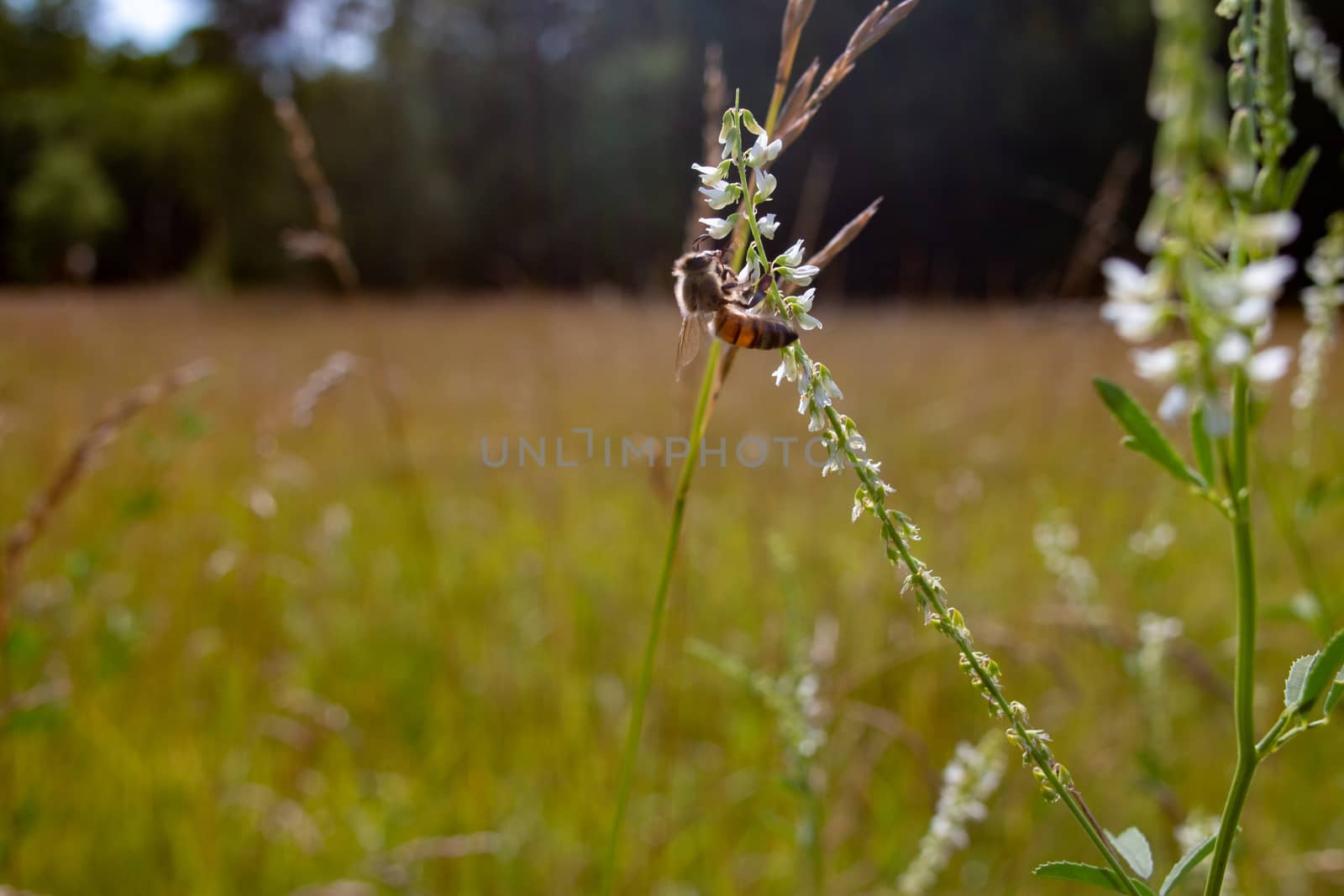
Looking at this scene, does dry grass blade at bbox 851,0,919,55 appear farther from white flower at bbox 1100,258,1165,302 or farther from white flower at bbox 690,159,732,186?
white flower at bbox 1100,258,1165,302

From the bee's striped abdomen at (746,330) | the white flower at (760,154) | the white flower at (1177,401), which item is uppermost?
the white flower at (760,154)

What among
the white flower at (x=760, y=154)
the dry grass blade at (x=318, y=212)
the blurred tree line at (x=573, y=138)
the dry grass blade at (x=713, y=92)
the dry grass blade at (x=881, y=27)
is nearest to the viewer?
the white flower at (x=760, y=154)

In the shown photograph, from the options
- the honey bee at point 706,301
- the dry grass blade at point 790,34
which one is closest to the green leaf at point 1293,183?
the dry grass blade at point 790,34

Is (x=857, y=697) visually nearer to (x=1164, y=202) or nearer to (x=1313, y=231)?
(x=1164, y=202)

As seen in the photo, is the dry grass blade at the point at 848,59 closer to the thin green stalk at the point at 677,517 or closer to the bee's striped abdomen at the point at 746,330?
the thin green stalk at the point at 677,517

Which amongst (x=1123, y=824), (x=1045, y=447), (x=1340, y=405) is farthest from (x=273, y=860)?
(x=1340, y=405)

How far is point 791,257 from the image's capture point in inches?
24.5

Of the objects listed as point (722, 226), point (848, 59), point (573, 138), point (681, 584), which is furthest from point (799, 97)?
point (573, 138)

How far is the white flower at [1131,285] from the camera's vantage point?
36cm

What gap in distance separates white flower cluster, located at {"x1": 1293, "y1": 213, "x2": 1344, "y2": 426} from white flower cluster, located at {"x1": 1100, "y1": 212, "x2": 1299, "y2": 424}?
0.65m

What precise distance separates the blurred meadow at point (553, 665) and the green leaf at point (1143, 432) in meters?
0.64

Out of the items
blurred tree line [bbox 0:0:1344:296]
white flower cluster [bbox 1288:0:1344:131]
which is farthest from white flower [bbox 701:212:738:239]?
blurred tree line [bbox 0:0:1344:296]

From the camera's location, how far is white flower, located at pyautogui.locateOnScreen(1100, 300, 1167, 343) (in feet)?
1.21

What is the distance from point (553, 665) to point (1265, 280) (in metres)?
2.49
